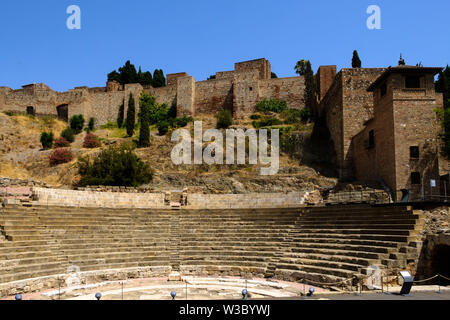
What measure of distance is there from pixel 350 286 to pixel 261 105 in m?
30.1

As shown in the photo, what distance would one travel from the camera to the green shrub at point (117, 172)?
83.3 feet

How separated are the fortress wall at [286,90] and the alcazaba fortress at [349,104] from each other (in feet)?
0.33

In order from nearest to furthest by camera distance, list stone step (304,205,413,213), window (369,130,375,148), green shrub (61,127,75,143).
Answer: stone step (304,205,413,213) → window (369,130,375,148) → green shrub (61,127,75,143)

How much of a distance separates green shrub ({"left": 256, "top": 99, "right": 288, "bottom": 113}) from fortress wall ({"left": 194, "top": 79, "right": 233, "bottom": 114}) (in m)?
3.56

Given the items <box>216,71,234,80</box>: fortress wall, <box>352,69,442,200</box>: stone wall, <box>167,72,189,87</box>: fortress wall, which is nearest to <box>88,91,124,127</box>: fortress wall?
<box>167,72,189,87</box>: fortress wall

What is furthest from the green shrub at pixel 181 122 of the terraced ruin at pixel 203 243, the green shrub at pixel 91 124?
the terraced ruin at pixel 203 243

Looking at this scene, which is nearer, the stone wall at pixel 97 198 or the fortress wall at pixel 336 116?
the stone wall at pixel 97 198

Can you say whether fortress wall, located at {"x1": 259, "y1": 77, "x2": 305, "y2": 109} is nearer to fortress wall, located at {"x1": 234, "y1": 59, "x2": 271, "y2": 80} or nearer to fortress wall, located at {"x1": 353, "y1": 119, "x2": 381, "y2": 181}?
fortress wall, located at {"x1": 234, "y1": 59, "x2": 271, "y2": 80}

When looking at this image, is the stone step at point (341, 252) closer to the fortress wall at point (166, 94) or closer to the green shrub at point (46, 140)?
the green shrub at point (46, 140)

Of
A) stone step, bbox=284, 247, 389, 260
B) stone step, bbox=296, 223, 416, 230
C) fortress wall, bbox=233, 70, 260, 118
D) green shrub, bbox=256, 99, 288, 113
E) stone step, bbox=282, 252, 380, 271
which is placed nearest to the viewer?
stone step, bbox=282, 252, 380, 271

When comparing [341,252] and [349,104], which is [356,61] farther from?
[341,252]

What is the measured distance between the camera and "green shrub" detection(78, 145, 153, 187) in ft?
83.3

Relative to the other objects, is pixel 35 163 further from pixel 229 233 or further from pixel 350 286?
pixel 350 286
